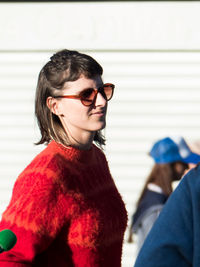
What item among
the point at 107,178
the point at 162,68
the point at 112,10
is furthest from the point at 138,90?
the point at 107,178

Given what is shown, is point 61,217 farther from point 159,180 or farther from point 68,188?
point 159,180

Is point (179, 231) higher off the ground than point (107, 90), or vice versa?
point (107, 90)

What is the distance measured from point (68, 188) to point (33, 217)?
20 centimetres

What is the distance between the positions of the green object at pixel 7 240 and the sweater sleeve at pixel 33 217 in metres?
Result: 0.22

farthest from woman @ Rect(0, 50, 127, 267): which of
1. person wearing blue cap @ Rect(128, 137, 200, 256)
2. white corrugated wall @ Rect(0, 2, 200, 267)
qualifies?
white corrugated wall @ Rect(0, 2, 200, 267)

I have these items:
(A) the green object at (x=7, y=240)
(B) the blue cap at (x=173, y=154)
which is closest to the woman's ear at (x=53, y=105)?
(A) the green object at (x=7, y=240)

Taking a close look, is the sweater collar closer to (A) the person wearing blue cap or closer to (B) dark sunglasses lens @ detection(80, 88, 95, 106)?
(B) dark sunglasses lens @ detection(80, 88, 95, 106)

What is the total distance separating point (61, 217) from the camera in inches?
112

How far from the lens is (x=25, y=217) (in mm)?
2803

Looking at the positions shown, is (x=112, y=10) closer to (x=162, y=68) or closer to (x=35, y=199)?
(x=162, y=68)

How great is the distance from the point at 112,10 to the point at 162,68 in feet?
3.26

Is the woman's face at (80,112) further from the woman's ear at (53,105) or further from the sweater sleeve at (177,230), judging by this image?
the sweater sleeve at (177,230)

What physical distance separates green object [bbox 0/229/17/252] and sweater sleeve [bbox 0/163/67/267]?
8.6 inches

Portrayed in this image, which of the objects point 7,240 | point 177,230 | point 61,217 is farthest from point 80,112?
point 177,230
